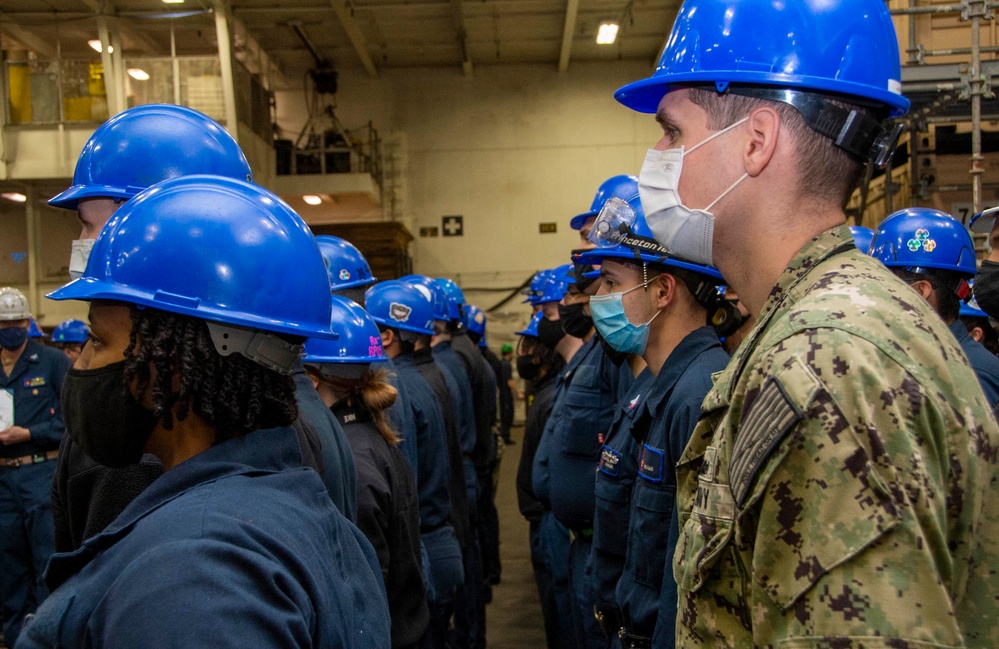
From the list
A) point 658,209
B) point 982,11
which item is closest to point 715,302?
point 658,209

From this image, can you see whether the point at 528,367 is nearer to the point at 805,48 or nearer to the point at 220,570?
the point at 805,48

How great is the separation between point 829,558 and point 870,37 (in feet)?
3.12

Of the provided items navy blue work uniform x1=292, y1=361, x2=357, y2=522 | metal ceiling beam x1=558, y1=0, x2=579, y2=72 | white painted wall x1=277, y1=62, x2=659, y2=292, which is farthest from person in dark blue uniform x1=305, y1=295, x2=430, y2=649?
white painted wall x1=277, y1=62, x2=659, y2=292

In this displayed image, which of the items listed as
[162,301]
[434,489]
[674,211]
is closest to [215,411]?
[162,301]

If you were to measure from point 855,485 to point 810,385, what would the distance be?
14cm

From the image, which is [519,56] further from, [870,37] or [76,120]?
[870,37]

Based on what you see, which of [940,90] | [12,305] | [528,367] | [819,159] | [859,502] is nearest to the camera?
[859,502]

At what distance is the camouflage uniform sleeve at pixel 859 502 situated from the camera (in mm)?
1018

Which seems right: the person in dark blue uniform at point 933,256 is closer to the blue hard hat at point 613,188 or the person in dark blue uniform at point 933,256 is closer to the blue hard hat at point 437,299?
the blue hard hat at point 613,188

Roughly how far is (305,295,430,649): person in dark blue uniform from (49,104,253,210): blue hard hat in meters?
0.93

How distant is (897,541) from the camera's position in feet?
3.36

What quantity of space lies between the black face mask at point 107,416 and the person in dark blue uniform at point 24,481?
518 cm

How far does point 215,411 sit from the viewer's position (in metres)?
1.54

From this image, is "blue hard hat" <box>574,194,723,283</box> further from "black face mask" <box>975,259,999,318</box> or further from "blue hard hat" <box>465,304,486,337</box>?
"blue hard hat" <box>465,304,486,337</box>
